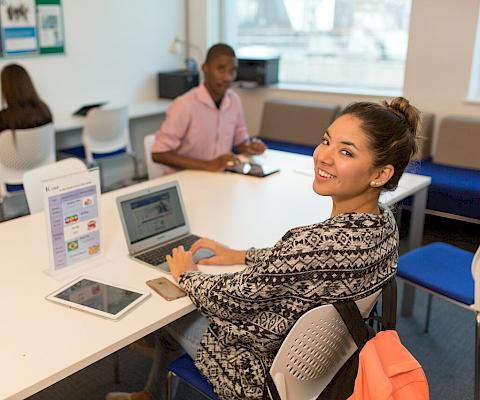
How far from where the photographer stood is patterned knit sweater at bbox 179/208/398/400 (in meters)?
1.29

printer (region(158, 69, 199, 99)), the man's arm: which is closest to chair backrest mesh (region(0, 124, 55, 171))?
the man's arm

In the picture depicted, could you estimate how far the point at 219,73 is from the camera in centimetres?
290

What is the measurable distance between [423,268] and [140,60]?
3.71m

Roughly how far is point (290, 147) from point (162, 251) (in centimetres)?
294

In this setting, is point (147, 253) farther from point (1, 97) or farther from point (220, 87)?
point (1, 97)

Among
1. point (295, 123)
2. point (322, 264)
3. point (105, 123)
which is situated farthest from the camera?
point (295, 123)

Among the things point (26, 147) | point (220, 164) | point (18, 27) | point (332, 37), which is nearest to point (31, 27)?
point (18, 27)

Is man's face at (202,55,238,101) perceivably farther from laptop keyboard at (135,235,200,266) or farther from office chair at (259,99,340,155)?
office chair at (259,99,340,155)

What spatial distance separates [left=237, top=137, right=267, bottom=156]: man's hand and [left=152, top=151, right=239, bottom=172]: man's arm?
1.10ft

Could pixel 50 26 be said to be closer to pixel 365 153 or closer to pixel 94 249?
pixel 94 249

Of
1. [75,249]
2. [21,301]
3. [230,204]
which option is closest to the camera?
[21,301]

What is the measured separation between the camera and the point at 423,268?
232 centimetres

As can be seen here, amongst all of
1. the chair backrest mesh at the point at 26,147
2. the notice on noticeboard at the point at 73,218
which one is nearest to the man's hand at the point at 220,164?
the notice on noticeboard at the point at 73,218

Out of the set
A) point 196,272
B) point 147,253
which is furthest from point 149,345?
point 196,272
